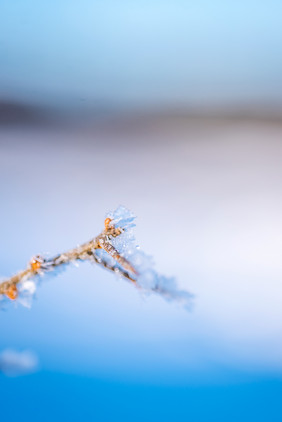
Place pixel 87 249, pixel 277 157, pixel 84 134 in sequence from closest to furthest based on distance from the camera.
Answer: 1. pixel 87 249
2. pixel 277 157
3. pixel 84 134

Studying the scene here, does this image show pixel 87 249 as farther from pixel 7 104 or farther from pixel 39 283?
pixel 7 104

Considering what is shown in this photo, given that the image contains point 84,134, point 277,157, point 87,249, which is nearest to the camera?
point 87,249

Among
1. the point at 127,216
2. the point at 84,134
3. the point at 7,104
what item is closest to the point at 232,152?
the point at 84,134

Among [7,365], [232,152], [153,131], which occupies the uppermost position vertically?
[153,131]

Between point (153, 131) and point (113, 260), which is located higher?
point (153, 131)
